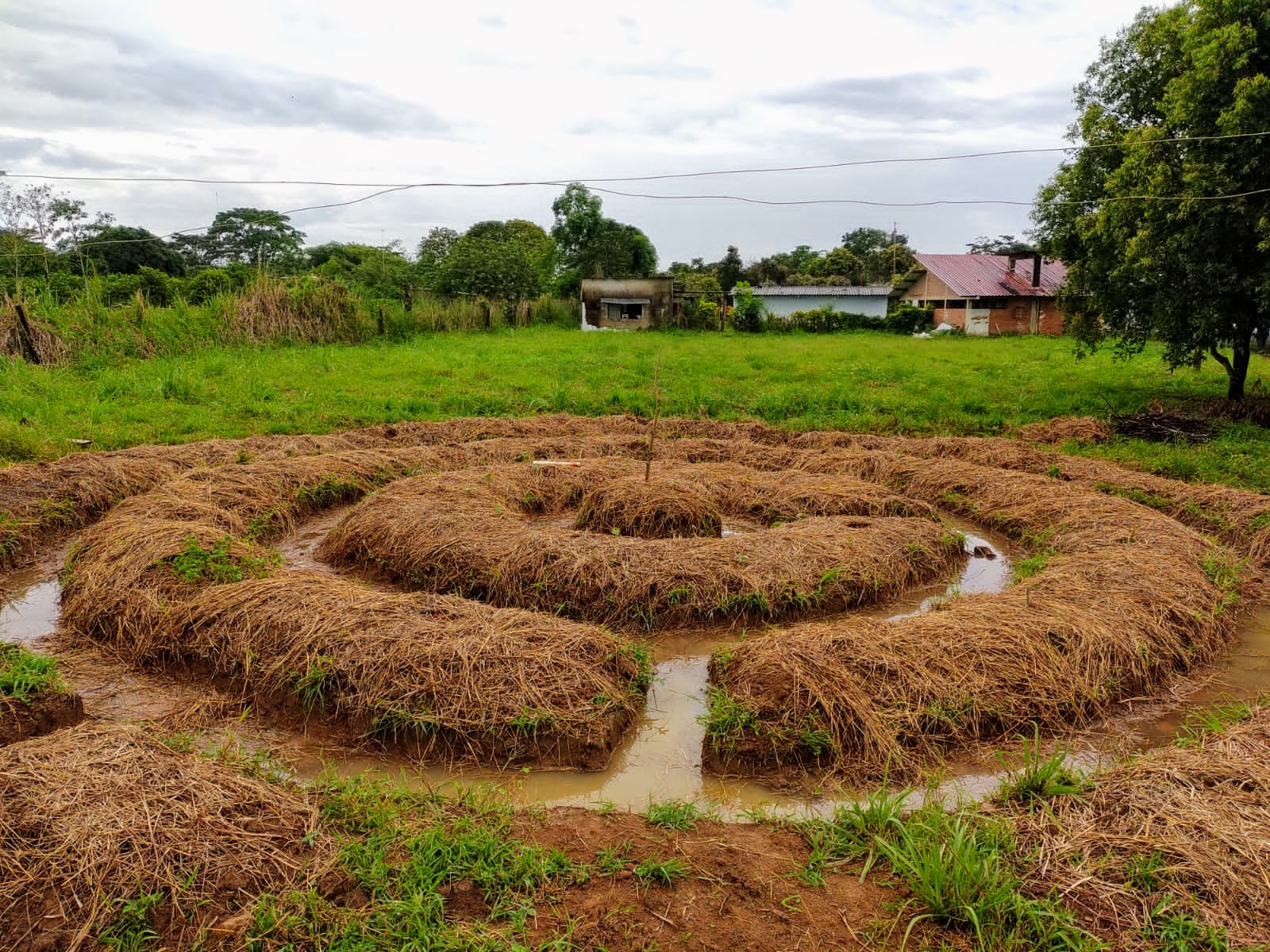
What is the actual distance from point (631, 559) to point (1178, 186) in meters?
9.56

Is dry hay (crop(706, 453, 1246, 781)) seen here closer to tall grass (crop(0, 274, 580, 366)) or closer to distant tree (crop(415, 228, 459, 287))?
tall grass (crop(0, 274, 580, 366))

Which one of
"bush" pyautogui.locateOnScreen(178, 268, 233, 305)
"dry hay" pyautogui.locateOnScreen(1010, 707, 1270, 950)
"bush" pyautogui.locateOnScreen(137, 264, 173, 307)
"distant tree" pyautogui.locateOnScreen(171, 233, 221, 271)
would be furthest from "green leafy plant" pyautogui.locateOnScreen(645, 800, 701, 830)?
"distant tree" pyautogui.locateOnScreen(171, 233, 221, 271)

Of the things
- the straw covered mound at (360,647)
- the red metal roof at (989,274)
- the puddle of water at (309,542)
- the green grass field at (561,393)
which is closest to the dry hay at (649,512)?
the green grass field at (561,393)

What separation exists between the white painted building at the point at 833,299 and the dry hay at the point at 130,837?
36745 millimetres

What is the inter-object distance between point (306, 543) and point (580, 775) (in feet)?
14.1

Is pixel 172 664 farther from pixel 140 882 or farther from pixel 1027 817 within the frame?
pixel 1027 817

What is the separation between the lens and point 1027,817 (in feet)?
10.5

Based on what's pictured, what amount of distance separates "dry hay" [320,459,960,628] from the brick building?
30.2 meters

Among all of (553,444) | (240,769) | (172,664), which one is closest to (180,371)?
(553,444)

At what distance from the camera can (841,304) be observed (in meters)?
38.8

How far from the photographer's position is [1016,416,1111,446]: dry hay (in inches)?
420

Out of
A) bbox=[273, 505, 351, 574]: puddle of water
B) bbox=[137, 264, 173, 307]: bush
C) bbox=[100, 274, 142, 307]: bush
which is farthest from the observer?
bbox=[137, 264, 173, 307]: bush

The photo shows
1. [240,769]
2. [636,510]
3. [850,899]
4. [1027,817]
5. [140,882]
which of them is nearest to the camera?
[140,882]

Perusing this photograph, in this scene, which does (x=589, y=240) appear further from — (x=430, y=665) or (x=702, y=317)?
(x=430, y=665)
